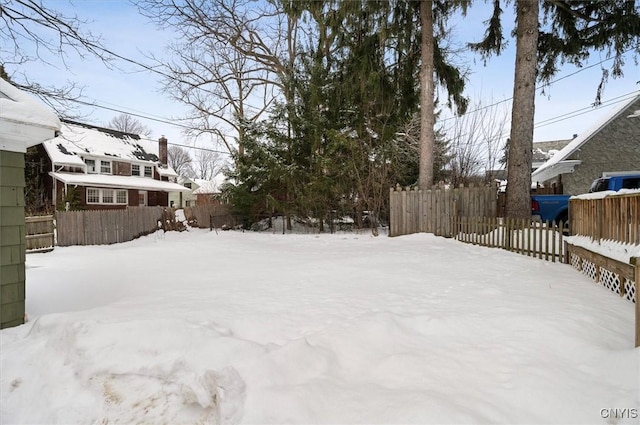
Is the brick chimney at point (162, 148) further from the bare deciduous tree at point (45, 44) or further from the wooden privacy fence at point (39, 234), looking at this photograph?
the bare deciduous tree at point (45, 44)

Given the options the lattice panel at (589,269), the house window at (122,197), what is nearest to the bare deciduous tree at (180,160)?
the house window at (122,197)

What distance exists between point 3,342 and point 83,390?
1384mm

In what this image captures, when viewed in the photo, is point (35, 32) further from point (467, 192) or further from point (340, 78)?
point (467, 192)

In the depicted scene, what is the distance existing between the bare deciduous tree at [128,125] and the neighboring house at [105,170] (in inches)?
650

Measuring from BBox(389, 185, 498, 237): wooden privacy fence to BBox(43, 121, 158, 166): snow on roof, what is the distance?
18.6 meters

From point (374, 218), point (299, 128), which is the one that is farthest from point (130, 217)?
point (374, 218)

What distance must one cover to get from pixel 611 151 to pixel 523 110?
868 centimetres

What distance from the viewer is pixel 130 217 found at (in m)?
13.7

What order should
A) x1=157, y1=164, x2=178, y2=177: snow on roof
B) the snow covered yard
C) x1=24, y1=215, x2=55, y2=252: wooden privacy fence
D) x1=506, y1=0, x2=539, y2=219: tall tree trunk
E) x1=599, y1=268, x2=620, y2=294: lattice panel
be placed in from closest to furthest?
the snow covered yard, x1=599, y1=268, x2=620, y2=294: lattice panel, x1=506, y1=0, x2=539, y2=219: tall tree trunk, x1=24, y1=215, x2=55, y2=252: wooden privacy fence, x1=157, y1=164, x2=178, y2=177: snow on roof

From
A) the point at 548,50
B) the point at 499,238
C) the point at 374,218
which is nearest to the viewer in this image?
the point at 499,238

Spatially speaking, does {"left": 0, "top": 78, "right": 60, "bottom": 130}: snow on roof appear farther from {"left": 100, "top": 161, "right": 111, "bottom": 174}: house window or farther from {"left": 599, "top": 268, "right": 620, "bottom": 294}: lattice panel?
{"left": 100, "top": 161, "right": 111, "bottom": 174}: house window

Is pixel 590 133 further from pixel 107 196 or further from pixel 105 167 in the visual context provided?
pixel 105 167

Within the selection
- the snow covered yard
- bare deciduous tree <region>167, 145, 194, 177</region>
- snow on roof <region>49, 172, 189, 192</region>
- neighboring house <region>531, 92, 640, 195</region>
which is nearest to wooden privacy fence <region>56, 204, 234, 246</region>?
the snow covered yard

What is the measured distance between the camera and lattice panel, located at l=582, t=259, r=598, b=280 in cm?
488
